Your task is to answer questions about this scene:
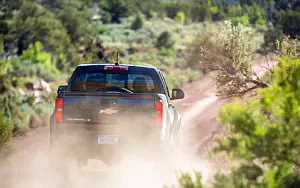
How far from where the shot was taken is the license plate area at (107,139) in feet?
28.6

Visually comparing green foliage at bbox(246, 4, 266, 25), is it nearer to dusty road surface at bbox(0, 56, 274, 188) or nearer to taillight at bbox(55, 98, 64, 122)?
dusty road surface at bbox(0, 56, 274, 188)

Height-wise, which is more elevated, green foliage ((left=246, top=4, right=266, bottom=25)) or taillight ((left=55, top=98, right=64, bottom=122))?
green foliage ((left=246, top=4, right=266, bottom=25))

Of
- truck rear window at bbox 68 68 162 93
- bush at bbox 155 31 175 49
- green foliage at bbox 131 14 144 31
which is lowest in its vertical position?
bush at bbox 155 31 175 49

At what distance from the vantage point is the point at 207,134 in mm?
21984

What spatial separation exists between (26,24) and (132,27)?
95.9 feet

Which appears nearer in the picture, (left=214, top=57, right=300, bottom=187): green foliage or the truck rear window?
(left=214, top=57, right=300, bottom=187): green foliage

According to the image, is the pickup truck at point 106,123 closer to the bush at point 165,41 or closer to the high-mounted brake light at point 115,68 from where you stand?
the high-mounted brake light at point 115,68

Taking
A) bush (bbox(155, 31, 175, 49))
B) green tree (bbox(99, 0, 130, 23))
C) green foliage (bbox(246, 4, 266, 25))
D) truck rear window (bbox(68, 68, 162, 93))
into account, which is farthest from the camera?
green tree (bbox(99, 0, 130, 23))

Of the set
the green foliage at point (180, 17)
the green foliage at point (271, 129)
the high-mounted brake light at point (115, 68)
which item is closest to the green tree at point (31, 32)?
the green foliage at point (180, 17)

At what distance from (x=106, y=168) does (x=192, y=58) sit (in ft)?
127

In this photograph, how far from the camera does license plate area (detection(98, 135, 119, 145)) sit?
8.70m

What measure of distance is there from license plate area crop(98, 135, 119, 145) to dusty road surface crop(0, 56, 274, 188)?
0.42 m

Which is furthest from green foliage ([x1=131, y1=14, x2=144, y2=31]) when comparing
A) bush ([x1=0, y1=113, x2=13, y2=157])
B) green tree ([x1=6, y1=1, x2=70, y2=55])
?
bush ([x1=0, y1=113, x2=13, y2=157])

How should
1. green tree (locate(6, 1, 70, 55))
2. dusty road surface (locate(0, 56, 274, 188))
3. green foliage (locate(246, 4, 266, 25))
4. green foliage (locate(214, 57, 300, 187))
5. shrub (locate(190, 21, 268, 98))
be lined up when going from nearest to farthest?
green foliage (locate(214, 57, 300, 187)) < dusty road surface (locate(0, 56, 274, 188)) < shrub (locate(190, 21, 268, 98)) < green foliage (locate(246, 4, 266, 25)) < green tree (locate(6, 1, 70, 55))
